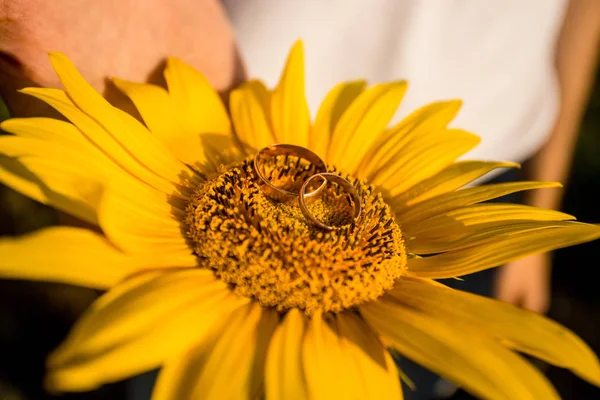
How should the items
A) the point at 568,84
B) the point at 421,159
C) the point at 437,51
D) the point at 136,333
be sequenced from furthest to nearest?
the point at 568,84 < the point at 437,51 < the point at 421,159 < the point at 136,333

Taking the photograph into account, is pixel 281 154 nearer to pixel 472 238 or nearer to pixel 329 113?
pixel 329 113

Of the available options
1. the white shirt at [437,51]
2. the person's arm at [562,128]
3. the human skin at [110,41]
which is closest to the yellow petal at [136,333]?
the human skin at [110,41]

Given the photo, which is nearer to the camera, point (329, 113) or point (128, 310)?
point (128, 310)

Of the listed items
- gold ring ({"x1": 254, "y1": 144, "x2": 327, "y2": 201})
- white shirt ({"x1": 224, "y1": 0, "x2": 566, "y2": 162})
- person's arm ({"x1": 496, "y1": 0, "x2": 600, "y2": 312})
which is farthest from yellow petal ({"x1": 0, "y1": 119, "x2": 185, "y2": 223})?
person's arm ({"x1": 496, "y1": 0, "x2": 600, "y2": 312})

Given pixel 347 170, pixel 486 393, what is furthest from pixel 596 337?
pixel 486 393

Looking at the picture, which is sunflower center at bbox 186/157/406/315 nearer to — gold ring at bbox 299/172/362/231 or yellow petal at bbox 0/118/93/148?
gold ring at bbox 299/172/362/231

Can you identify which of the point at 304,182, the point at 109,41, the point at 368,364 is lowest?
the point at 368,364

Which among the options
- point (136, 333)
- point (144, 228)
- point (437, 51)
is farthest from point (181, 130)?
point (437, 51)

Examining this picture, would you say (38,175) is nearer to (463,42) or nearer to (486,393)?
(486,393)
